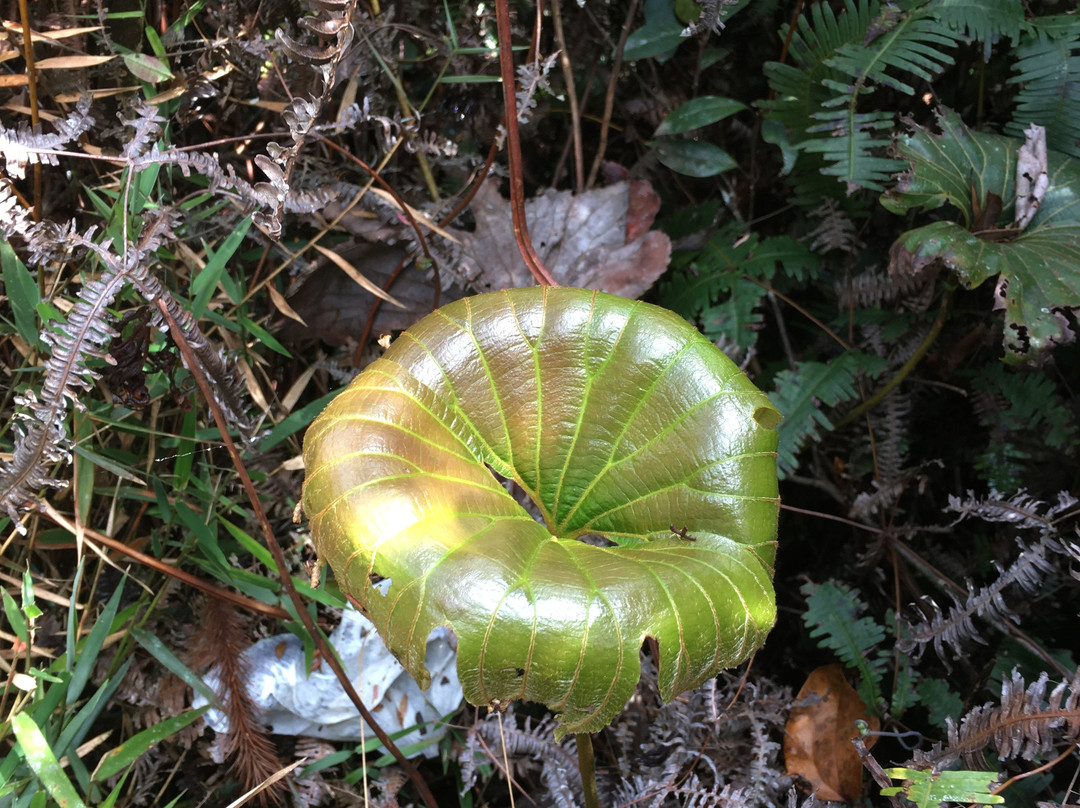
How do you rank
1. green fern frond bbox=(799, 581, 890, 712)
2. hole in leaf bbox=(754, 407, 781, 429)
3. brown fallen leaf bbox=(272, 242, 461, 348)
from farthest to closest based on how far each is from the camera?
1. brown fallen leaf bbox=(272, 242, 461, 348)
2. green fern frond bbox=(799, 581, 890, 712)
3. hole in leaf bbox=(754, 407, 781, 429)

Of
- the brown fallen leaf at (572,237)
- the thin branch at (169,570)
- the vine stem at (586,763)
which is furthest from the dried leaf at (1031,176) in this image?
the thin branch at (169,570)

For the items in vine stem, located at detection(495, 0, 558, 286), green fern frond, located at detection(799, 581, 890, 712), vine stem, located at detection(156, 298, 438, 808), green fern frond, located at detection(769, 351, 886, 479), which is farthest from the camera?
green fern frond, located at detection(769, 351, 886, 479)

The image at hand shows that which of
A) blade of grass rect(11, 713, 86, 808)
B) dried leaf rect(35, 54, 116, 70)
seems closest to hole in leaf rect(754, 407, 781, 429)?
blade of grass rect(11, 713, 86, 808)

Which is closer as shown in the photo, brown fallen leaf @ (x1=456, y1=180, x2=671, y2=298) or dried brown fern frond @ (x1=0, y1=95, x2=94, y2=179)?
dried brown fern frond @ (x1=0, y1=95, x2=94, y2=179)

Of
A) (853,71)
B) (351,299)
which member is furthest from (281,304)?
(853,71)

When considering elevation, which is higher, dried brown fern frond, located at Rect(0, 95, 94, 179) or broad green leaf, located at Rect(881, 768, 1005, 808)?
dried brown fern frond, located at Rect(0, 95, 94, 179)

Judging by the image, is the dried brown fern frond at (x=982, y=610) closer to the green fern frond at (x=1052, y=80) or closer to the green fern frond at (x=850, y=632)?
the green fern frond at (x=850, y=632)

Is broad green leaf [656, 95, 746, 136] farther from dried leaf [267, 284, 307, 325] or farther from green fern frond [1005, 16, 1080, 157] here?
dried leaf [267, 284, 307, 325]
